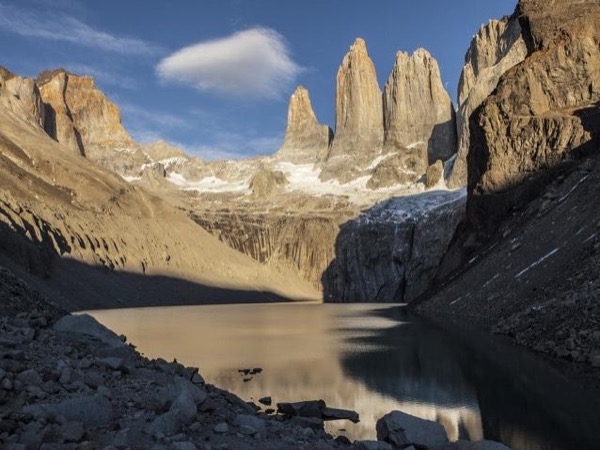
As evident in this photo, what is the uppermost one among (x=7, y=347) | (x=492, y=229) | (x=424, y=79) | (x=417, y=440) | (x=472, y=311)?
(x=424, y=79)

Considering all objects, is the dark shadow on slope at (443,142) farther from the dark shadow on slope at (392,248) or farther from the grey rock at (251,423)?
the grey rock at (251,423)

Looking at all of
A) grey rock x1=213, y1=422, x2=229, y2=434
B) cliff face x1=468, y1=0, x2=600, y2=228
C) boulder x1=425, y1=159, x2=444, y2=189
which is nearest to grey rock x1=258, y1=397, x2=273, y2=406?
grey rock x1=213, y1=422, x2=229, y2=434

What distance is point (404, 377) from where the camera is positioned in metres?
23.8

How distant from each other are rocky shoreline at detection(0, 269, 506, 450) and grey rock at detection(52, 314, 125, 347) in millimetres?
44

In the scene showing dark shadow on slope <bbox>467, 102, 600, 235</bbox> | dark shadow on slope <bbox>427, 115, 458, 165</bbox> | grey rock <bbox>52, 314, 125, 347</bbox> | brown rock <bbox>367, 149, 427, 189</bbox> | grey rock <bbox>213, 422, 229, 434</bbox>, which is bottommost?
grey rock <bbox>213, 422, 229, 434</bbox>

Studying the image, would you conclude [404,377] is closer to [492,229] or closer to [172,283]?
[492,229]

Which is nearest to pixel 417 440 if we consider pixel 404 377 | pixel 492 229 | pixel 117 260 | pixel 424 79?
pixel 404 377

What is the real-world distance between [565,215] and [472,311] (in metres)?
Result: 9.96

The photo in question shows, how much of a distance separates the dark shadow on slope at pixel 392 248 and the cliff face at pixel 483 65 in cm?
1004

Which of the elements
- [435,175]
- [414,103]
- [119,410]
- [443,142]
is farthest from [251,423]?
[414,103]

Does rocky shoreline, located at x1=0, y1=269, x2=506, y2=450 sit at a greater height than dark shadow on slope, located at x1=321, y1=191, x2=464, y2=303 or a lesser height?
lesser

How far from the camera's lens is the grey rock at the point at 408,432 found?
512 inches

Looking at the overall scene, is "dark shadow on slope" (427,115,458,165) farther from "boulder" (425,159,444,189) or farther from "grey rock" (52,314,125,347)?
"grey rock" (52,314,125,347)

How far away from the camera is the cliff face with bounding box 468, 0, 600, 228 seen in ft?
211
